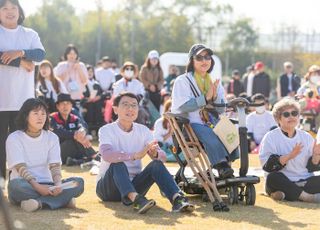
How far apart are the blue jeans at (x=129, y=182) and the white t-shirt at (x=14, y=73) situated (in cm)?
108

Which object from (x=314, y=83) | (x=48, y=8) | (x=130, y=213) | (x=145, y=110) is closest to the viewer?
(x=130, y=213)

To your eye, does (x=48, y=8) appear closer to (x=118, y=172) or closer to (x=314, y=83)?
(x=314, y=83)

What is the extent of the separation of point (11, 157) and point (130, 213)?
1135mm

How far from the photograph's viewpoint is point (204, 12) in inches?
2329

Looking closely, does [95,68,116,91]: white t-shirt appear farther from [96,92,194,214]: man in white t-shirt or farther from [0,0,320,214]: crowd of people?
[96,92,194,214]: man in white t-shirt

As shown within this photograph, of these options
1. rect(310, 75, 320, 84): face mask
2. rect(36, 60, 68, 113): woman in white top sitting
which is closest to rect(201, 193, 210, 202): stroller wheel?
rect(36, 60, 68, 113): woman in white top sitting

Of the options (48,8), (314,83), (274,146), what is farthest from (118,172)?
(48,8)

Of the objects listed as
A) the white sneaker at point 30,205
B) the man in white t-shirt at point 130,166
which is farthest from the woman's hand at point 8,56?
the white sneaker at point 30,205

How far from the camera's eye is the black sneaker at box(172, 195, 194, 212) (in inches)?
220

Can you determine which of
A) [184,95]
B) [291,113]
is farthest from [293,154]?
[184,95]

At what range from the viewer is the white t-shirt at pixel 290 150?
21.6 ft

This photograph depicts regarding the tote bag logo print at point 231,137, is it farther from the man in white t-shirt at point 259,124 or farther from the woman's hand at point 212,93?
the man in white t-shirt at point 259,124

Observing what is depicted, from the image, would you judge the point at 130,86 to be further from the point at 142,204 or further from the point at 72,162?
the point at 142,204

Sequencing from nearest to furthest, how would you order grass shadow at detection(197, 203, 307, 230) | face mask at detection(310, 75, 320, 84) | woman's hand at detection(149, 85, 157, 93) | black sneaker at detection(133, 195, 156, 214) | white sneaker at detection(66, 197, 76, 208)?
grass shadow at detection(197, 203, 307, 230), black sneaker at detection(133, 195, 156, 214), white sneaker at detection(66, 197, 76, 208), face mask at detection(310, 75, 320, 84), woman's hand at detection(149, 85, 157, 93)
